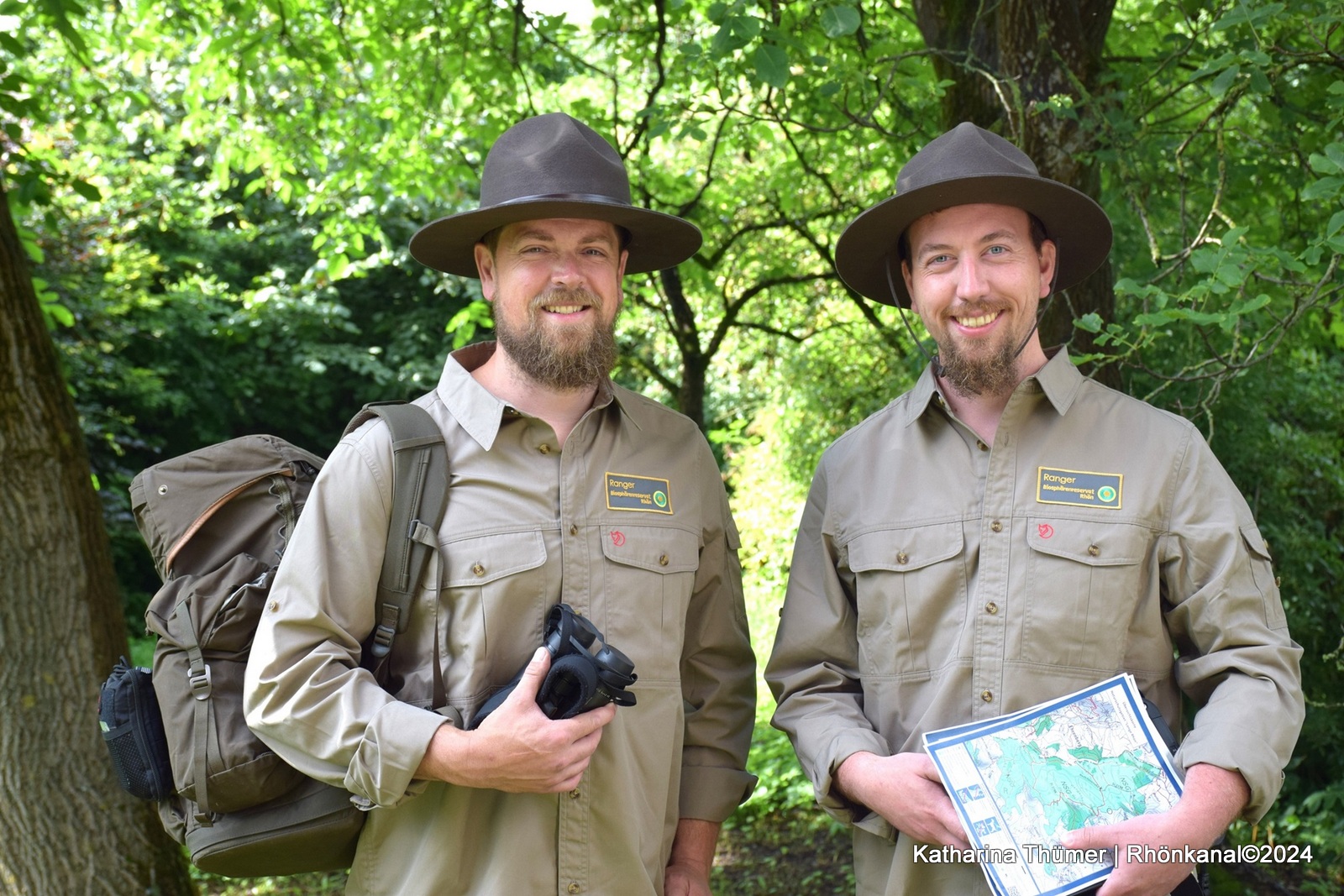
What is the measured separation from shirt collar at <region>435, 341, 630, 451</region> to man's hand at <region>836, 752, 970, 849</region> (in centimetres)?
95

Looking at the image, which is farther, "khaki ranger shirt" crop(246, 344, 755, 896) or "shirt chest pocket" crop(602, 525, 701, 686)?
"shirt chest pocket" crop(602, 525, 701, 686)

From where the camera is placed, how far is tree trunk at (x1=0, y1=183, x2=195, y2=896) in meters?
3.70

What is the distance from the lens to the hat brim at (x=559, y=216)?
2.52m

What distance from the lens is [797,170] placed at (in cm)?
645

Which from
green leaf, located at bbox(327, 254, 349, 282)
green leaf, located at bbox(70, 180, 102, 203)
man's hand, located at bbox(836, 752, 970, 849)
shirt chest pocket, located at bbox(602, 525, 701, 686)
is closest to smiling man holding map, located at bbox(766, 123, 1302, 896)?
man's hand, located at bbox(836, 752, 970, 849)

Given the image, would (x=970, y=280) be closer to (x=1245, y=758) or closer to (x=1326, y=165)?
(x=1326, y=165)

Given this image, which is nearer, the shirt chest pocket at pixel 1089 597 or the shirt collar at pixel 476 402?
the shirt chest pocket at pixel 1089 597

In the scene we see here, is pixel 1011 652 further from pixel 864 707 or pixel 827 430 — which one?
pixel 827 430

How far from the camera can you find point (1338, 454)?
6031 millimetres

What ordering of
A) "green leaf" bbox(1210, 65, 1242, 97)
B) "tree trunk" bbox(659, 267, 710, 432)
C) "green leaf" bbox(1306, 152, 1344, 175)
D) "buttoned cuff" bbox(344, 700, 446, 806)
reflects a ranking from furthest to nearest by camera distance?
"tree trunk" bbox(659, 267, 710, 432), "green leaf" bbox(1210, 65, 1242, 97), "green leaf" bbox(1306, 152, 1344, 175), "buttoned cuff" bbox(344, 700, 446, 806)

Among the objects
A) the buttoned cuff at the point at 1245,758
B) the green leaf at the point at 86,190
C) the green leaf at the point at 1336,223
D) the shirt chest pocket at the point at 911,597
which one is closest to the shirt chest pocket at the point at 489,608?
the shirt chest pocket at the point at 911,597

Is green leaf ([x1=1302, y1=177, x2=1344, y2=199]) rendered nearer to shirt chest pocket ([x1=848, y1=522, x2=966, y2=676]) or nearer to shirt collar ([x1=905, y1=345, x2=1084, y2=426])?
shirt collar ([x1=905, y1=345, x2=1084, y2=426])

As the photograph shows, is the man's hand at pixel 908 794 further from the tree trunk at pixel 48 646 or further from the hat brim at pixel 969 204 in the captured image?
the tree trunk at pixel 48 646

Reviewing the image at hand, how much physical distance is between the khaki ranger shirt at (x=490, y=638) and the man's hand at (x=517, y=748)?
2.2 inches
